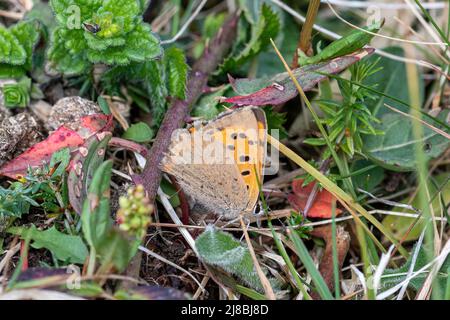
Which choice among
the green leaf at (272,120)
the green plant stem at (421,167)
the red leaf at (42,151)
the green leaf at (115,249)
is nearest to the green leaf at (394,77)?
the green plant stem at (421,167)

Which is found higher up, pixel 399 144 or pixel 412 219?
pixel 399 144

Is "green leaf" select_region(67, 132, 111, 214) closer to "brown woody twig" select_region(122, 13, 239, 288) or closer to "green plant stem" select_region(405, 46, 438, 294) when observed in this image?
"brown woody twig" select_region(122, 13, 239, 288)

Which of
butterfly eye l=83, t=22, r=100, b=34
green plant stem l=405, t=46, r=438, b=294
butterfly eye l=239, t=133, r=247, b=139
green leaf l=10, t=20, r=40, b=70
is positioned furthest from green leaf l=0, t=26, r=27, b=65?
green plant stem l=405, t=46, r=438, b=294

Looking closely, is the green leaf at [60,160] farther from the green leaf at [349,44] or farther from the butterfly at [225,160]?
the green leaf at [349,44]

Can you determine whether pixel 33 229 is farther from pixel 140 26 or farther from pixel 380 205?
pixel 380 205

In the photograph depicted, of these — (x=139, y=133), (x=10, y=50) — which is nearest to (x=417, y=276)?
(x=139, y=133)

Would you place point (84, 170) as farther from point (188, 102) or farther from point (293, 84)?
point (293, 84)
